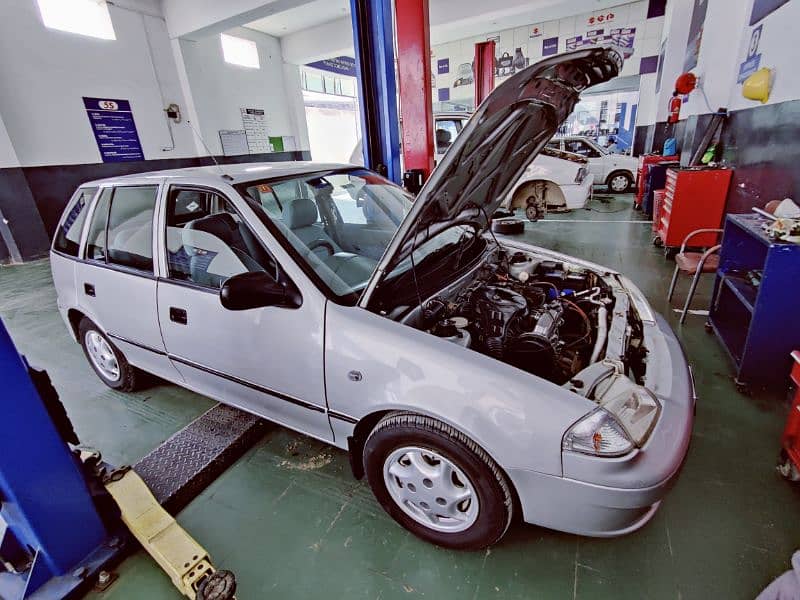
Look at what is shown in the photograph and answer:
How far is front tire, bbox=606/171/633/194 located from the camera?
978cm

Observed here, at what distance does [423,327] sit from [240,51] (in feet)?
38.3

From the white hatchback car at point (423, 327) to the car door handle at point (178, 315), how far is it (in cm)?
1

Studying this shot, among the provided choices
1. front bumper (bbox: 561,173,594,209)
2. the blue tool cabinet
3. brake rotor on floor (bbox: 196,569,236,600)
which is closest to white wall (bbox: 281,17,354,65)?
front bumper (bbox: 561,173,594,209)

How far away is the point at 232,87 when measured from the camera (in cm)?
1011

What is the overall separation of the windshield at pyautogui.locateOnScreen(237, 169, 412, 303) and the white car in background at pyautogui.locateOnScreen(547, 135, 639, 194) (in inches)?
310

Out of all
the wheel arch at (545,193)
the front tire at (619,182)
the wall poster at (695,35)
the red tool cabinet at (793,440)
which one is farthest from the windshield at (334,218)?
the front tire at (619,182)

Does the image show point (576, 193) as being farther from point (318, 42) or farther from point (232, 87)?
point (232, 87)

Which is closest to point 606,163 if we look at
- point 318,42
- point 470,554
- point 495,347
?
point 318,42

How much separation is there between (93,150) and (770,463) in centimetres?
999

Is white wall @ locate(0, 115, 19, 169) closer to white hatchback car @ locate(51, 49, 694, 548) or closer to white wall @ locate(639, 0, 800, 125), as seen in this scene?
white hatchback car @ locate(51, 49, 694, 548)

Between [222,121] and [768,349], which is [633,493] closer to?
[768,349]

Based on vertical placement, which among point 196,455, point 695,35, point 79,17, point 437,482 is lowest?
point 196,455

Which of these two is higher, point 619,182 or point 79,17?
point 79,17

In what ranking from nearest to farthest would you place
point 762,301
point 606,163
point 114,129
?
point 762,301, point 114,129, point 606,163
